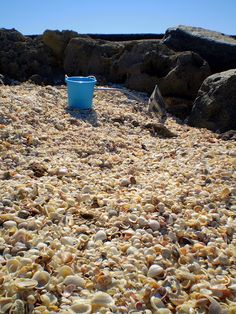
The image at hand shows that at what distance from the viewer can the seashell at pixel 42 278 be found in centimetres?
174

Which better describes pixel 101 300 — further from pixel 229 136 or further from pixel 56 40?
pixel 56 40

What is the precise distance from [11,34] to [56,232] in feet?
Answer: 22.3

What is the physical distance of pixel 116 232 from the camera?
2.27 metres

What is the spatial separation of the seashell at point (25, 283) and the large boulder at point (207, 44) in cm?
607

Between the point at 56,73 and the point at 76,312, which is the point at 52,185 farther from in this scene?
the point at 56,73

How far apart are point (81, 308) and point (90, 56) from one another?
680cm

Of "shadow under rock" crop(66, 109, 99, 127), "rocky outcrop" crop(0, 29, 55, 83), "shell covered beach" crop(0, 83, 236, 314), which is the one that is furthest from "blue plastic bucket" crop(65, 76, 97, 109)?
"rocky outcrop" crop(0, 29, 55, 83)

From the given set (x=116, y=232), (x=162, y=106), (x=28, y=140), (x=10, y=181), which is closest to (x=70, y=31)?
(x=162, y=106)

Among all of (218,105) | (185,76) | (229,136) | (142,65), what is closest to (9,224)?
(229,136)

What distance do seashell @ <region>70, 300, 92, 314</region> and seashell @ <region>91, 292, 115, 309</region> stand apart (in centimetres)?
4

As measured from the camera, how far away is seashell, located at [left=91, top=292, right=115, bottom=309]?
1672mm

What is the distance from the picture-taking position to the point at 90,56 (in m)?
7.84

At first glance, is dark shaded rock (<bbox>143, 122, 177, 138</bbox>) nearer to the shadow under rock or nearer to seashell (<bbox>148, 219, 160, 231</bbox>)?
the shadow under rock

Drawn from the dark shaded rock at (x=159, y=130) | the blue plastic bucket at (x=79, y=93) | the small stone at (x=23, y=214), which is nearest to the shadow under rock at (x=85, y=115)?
the blue plastic bucket at (x=79, y=93)
